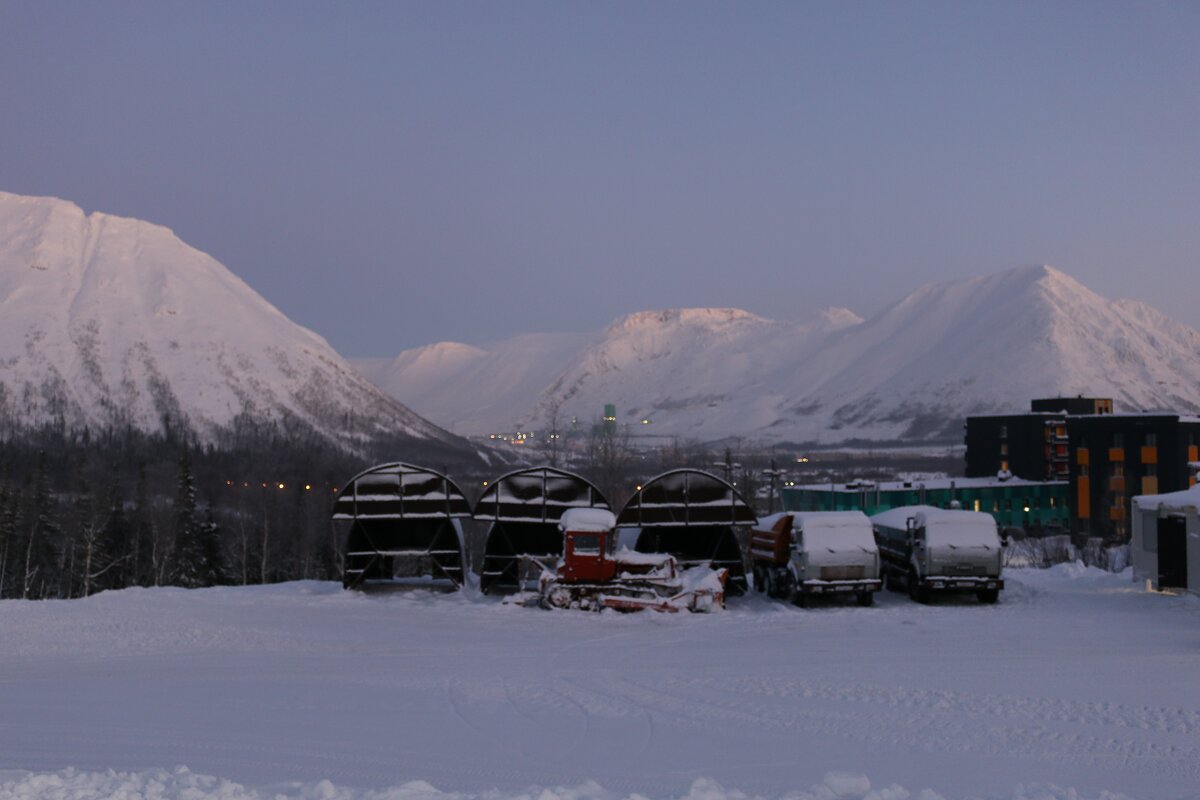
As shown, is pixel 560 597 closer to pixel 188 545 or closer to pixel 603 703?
pixel 603 703

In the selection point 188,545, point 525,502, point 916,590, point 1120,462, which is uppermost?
point 1120,462

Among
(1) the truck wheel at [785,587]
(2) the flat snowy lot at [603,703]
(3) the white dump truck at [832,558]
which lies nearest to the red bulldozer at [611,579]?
(2) the flat snowy lot at [603,703]

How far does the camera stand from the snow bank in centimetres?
883

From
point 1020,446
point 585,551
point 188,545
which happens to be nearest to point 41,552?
point 188,545

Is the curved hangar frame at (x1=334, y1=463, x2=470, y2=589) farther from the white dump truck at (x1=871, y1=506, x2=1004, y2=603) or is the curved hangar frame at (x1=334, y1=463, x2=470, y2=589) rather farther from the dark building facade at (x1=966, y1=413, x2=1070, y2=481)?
the dark building facade at (x1=966, y1=413, x2=1070, y2=481)

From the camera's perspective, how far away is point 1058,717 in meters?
13.4

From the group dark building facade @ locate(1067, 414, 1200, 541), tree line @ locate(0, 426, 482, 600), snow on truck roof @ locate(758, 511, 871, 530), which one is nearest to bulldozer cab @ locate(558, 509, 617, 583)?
snow on truck roof @ locate(758, 511, 871, 530)

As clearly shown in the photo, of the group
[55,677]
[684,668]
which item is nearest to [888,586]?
[684,668]

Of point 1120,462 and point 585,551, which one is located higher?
point 1120,462

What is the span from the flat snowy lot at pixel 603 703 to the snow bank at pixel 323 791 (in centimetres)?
3

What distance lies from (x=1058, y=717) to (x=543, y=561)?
16824mm

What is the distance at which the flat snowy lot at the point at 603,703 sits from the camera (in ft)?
34.5

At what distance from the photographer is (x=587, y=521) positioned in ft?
88.1

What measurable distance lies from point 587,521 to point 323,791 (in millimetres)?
17947
